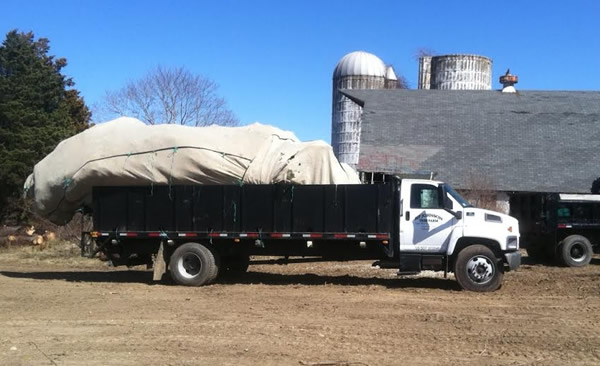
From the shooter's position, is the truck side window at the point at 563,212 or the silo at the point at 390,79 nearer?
the truck side window at the point at 563,212

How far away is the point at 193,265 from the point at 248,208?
5.76 ft

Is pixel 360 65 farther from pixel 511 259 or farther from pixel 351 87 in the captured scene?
pixel 511 259

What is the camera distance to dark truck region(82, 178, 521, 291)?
39.6 ft

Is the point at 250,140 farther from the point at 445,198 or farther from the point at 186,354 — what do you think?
the point at 186,354

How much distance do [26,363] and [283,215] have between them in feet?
21.3

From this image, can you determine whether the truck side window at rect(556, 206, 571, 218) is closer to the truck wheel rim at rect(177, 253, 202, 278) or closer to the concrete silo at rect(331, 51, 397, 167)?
the truck wheel rim at rect(177, 253, 202, 278)

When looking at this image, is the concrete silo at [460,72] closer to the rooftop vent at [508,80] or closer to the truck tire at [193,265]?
the rooftop vent at [508,80]

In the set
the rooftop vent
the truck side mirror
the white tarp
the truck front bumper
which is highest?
the rooftop vent

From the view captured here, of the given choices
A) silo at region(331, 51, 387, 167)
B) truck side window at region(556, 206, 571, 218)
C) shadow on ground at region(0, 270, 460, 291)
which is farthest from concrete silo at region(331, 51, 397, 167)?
shadow on ground at region(0, 270, 460, 291)

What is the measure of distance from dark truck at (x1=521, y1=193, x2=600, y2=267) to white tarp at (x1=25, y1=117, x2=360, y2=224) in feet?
27.1

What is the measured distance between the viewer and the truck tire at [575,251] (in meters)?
18.0

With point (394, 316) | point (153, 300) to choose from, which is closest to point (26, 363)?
point (153, 300)

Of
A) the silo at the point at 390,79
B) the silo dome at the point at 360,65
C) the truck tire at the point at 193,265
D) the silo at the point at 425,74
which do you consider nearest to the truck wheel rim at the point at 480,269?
the truck tire at the point at 193,265

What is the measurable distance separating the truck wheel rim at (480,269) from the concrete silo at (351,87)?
31.7 metres
